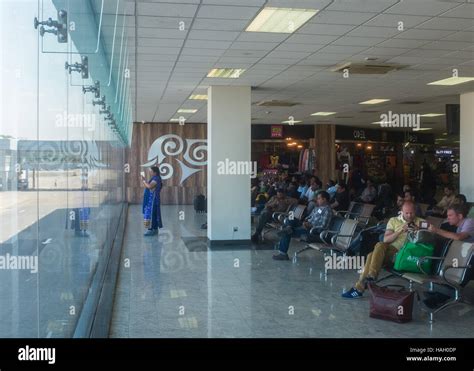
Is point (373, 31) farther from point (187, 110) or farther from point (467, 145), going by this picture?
point (187, 110)

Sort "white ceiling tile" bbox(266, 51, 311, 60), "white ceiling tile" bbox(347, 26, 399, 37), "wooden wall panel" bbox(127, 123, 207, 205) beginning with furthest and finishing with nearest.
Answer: "wooden wall panel" bbox(127, 123, 207, 205) → "white ceiling tile" bbox(266, 51, 311, 60) → "white ceiling tile" bbox(347, 26, 399, 37)

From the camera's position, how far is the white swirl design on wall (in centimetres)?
2272

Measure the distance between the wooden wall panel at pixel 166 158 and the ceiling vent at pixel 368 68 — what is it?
13677mm

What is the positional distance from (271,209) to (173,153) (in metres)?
10.8

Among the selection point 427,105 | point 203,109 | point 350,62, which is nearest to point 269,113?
point 203,109

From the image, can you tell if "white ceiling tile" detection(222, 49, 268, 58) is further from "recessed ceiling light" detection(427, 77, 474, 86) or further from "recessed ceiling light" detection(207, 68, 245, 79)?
"recessed ceiling light" detection(427, 77, 474, 86)

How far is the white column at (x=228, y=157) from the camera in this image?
11.4m

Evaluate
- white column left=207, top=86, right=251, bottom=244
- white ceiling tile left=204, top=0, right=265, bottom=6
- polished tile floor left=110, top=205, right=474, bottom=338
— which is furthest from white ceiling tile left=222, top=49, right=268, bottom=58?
polished tile floor left=110, top=205, right=474, bottom=338

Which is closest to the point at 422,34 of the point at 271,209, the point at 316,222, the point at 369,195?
the point at 316,222

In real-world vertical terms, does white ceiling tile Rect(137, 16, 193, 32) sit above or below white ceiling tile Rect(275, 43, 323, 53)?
below

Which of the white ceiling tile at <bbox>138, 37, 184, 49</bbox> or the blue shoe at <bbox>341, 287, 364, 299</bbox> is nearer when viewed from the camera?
the blue shoe at <bbox>341, 287, 364, 299</bbox>

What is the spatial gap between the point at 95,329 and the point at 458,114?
39.0 ft

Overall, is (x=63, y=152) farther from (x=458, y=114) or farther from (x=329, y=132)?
(x=329, y=132)

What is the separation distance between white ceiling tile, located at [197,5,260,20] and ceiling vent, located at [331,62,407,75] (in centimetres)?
331
